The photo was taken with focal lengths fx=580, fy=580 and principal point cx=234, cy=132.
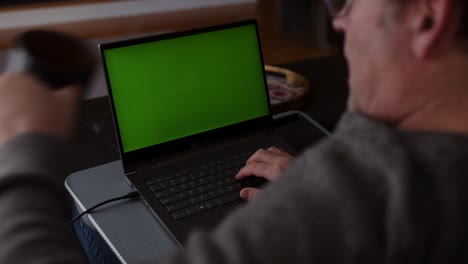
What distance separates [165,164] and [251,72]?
282 mm

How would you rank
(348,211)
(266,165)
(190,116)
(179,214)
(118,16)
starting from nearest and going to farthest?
1. (348,211)
2. (179,214)
3. (266,165)
4. (190,116)
5. (118,16)

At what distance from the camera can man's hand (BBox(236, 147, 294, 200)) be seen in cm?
103

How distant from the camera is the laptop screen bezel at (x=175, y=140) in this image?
3.48 feet

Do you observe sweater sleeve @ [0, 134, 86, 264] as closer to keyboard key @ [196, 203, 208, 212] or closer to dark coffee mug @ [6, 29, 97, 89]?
dark coffee mug @ [6, 29, 97, 89]

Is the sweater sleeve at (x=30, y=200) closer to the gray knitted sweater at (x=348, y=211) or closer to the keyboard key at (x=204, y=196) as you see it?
the gray knitted sweater at (x=348, y=211)

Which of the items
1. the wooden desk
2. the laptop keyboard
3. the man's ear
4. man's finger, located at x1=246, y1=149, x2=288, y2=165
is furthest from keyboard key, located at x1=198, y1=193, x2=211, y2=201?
the wooden desk

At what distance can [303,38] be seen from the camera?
4.42 metres

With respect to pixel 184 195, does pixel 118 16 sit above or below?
below

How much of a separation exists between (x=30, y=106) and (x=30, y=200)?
0.30 feet

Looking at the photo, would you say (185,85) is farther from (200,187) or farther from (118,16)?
(118,16)


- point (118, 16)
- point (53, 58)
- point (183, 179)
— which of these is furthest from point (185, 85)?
point (118, 16)

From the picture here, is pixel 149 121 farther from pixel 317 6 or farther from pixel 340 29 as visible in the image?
pixel 317 6

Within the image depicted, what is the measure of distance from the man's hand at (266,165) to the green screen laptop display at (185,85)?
0.49ft

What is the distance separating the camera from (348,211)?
498 mm
